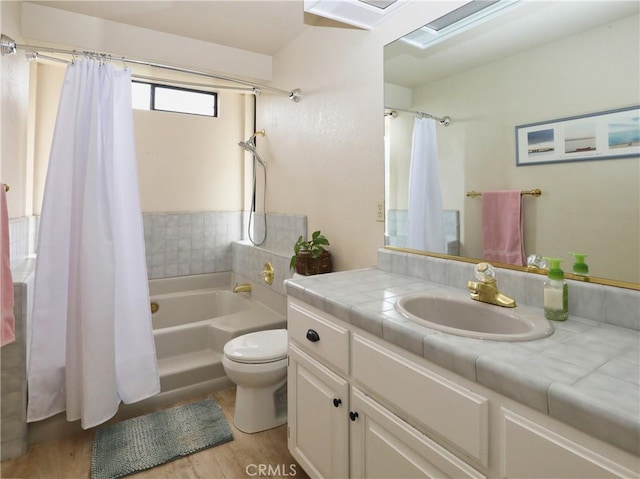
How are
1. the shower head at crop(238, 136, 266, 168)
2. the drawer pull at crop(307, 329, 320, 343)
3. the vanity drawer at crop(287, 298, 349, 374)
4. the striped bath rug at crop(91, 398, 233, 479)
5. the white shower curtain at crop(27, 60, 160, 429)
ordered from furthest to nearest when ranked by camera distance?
the shower head at crop(238, 136, 266, 168)
the white shower curtain at crop(27, 60, 160, 429)
the striped bath rug at crop(91, 398, 233, 479)
the drawer pull at crop(307, 329, 320, 343)
the vanity drawer at crop(287, 298, 349, 374)

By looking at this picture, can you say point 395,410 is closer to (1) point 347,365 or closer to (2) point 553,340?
(1) point 347,365

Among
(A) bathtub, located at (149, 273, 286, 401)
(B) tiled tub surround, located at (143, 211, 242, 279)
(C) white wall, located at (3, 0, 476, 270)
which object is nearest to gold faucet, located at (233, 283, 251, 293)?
(A) bathtub, located at (149, 273, 286, 401)

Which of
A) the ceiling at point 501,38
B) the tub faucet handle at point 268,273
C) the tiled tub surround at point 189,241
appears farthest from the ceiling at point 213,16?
the tub faucet handle at point 268,273

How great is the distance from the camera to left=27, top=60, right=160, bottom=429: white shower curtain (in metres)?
1.81

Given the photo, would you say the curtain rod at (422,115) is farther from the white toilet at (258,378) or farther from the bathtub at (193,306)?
the bathtub at (193,306)

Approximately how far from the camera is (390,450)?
3.35 feet

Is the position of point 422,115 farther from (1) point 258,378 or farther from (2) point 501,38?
(1) point 258,378

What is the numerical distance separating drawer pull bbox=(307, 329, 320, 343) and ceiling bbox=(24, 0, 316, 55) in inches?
77.6

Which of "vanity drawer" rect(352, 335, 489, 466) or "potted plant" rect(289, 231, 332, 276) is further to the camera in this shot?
"potted plant" rect(289, 231, 332, 276)

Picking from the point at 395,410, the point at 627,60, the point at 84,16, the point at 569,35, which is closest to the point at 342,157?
the point at 569,35

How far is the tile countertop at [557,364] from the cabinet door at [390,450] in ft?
0.72

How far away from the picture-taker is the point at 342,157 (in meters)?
2.11

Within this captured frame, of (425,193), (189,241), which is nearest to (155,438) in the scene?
(189,241)

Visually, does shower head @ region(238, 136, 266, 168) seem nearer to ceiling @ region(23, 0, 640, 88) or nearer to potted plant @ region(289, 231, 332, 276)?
ceiling @ region(23, 0, 640, 88)
